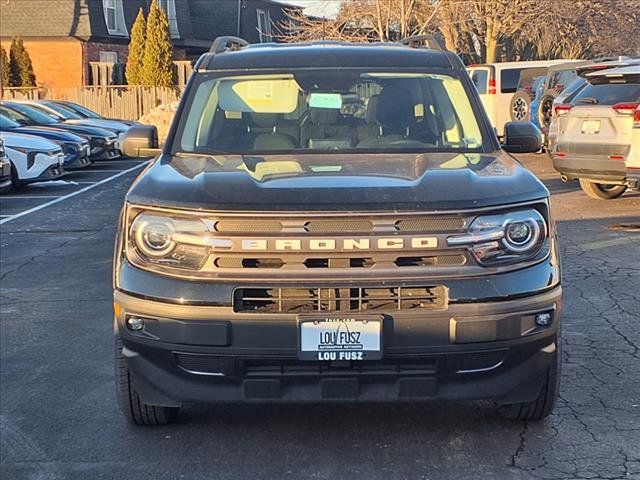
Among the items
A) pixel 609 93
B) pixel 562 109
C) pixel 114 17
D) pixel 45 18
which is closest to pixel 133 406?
pixel 609 93

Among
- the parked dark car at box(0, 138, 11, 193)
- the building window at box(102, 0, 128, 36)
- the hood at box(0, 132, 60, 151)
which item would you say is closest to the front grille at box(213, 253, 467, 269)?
the parked dark car at box(0, 138, 11, 193)

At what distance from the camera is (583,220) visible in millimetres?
11383

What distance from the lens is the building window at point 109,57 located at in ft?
125

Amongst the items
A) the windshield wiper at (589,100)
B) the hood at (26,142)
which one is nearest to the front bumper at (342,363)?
the windshield wiper at (589,100)

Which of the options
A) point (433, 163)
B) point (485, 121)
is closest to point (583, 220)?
point (485, 121)

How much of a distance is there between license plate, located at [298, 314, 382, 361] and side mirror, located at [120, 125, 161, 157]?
96.9 inches

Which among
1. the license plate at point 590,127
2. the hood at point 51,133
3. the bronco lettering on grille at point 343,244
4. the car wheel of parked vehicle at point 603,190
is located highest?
the bronco lettering on grille at point 343,244

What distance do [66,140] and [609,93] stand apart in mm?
10878

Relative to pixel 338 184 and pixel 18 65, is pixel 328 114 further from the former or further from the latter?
pixel 18 65

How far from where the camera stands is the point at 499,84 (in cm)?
2261

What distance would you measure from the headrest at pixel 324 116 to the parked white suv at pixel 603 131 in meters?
6.47

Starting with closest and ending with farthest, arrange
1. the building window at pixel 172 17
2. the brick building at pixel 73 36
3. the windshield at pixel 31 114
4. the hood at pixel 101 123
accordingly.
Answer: the windshield at pixel 31 114, the hood at pixel 101 123, the brick building at pixel 73 36, the building window at pixel 172 17

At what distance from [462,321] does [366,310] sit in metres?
0.40

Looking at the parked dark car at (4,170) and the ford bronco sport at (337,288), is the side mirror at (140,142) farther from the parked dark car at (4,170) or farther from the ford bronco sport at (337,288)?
the parked dark car at (4,170)
